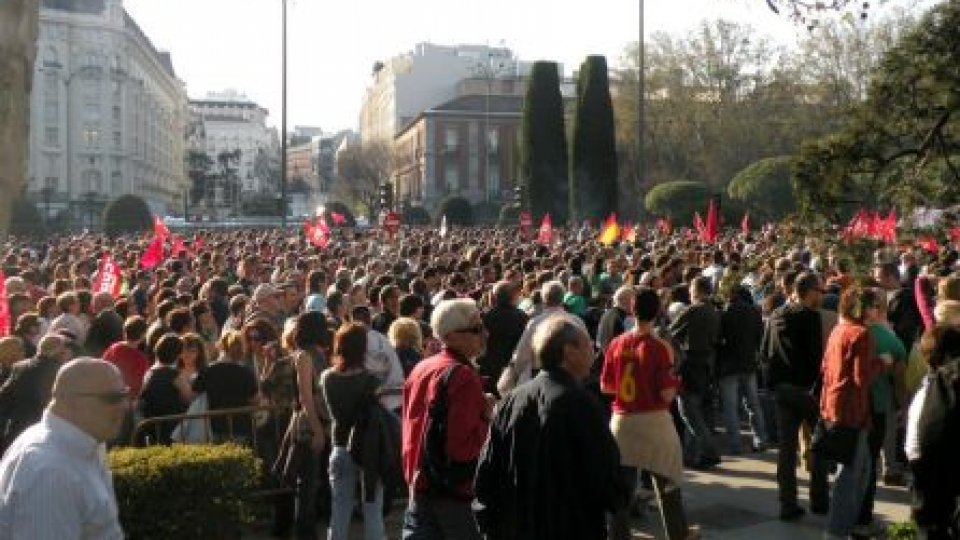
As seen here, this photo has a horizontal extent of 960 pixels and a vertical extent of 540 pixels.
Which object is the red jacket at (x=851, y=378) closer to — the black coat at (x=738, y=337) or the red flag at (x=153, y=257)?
the black coat at (x=738, y=337)

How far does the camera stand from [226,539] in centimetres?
705

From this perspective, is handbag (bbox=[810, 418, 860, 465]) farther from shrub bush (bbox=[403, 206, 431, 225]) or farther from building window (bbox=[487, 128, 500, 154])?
building window (bbox=[487, 128, 500, 154])

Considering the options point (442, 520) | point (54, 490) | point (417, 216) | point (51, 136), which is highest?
point (51, 136)

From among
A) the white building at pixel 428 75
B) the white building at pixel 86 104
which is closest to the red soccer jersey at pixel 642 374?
the white building at pixel 86 104

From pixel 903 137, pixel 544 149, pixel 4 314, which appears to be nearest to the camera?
pixel 903 137

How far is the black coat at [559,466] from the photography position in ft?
15.3

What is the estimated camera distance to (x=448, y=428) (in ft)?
17.7

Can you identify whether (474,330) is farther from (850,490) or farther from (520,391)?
(850,490)

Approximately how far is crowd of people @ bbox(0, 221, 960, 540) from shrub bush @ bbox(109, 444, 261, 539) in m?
0.63

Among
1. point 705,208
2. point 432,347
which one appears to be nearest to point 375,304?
point 432,347

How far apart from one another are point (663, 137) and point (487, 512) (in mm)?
56430

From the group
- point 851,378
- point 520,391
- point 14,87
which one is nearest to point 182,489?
point 520,391

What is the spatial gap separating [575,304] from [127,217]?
41991mm

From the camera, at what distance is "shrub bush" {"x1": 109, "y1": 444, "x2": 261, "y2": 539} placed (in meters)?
6.59
